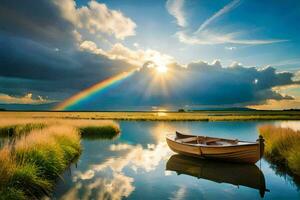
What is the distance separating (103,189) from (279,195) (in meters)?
7.49

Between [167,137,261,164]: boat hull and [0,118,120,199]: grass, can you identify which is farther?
[167,137,261,164]: boat hull

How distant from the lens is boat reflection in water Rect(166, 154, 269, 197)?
520 inches

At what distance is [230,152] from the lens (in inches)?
627

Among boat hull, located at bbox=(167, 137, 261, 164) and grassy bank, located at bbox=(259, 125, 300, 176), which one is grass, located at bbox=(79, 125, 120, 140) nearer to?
boat hull, located at bbox=(167, 137, 261, 164)

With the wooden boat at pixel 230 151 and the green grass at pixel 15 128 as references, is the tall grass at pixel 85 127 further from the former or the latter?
the wooden boat at pixel 230 151

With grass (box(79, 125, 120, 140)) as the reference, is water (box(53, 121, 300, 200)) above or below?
below

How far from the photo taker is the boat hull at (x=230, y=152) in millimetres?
15297

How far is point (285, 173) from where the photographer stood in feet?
47.9

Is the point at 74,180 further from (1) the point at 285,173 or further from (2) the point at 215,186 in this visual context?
(1) the point at 285,173

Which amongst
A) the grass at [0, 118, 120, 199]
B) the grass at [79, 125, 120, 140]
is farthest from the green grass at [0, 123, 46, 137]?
the grass at [0, 118, 120, 199]

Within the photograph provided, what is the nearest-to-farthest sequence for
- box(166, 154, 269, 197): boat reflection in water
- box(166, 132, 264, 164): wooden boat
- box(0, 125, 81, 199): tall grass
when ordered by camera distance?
Result: box(0, 125, 81, 199): tall grass < box(166, 154, 269, 197): boat reflection in water < box(166, 132, 264, 164): wooden boat

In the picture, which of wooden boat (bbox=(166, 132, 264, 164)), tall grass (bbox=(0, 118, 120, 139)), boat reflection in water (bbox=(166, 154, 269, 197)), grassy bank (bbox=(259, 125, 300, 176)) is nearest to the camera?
boat reflection in water (bbox=(166, 154, 269, 197))

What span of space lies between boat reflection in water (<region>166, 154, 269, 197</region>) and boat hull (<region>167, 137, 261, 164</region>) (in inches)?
16.4

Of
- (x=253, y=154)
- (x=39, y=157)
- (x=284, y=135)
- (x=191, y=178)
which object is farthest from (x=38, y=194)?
(x=284, y=135)
